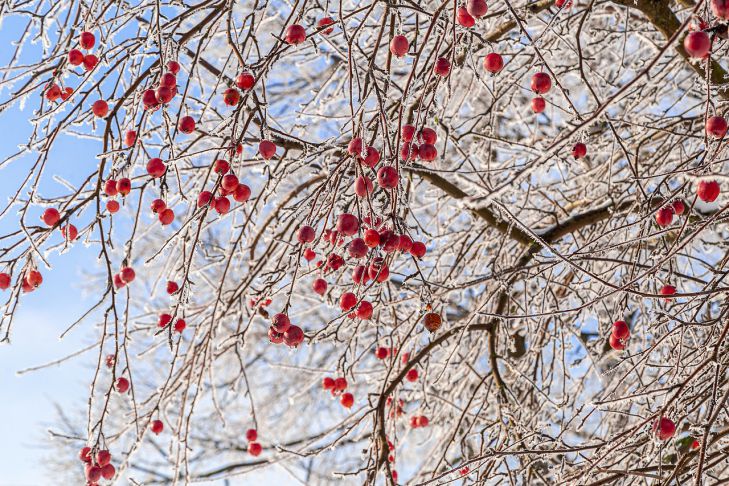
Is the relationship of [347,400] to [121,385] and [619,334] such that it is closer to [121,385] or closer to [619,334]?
[121,385]

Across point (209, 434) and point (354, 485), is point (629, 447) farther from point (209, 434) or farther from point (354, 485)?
point (209, 434)

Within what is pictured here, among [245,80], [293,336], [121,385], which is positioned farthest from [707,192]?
[121,385]

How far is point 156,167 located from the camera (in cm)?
185

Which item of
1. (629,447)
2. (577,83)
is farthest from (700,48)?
(577,83)

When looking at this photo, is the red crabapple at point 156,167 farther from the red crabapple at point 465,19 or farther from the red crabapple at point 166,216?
the red crabapple at point 465,19

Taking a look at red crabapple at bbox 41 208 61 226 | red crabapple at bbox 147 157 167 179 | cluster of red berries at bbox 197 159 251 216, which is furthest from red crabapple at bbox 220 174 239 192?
red crabapple at bbox 41 208 61 226

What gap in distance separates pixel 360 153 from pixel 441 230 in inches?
81.3

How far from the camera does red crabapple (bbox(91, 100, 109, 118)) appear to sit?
2023 mm

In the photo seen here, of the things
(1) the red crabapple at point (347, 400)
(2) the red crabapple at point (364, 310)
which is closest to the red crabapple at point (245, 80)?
(2) the red crabapple at point (364, 310)

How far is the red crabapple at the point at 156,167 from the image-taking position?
185cm

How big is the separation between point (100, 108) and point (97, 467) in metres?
1.12

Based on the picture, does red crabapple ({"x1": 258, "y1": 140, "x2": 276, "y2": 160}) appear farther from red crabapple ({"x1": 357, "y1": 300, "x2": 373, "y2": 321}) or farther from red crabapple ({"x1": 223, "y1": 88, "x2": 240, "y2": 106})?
red crabapple ({"x1": 357, "y1": 300, "x2": 373, "y2": 321})

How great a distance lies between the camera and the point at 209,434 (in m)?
7.30

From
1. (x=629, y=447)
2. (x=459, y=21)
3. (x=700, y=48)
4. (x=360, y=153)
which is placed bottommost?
(x=629, y=447)
